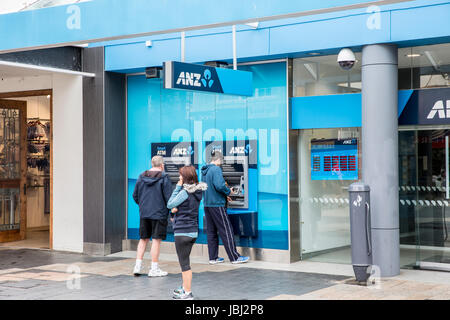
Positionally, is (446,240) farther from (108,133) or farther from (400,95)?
(108,133)

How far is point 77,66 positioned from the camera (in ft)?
38.9

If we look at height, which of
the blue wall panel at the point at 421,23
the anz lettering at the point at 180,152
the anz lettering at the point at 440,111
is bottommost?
the anz lettering at the point at 180,152

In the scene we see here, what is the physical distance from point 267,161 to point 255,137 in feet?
1.53

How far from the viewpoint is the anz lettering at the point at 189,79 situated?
8578 mm

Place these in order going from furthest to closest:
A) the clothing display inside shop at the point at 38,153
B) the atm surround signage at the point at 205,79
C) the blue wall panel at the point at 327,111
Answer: the clothing display inside shop at the point at 38,153 → the blue wall panel at the point at 327,111 → the atm surround signage at the point at 205,79

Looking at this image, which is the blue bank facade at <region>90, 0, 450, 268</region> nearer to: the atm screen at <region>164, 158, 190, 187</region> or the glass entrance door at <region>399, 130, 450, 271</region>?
the glass entrance door at <region>399, 130, 450, 271</region>

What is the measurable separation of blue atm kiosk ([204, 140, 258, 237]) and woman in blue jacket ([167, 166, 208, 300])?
3.29 metres

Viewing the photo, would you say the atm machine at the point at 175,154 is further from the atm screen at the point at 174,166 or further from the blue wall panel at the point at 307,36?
the blue wall panel at the point at 307,36

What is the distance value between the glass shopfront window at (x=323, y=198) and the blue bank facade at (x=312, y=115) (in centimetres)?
2

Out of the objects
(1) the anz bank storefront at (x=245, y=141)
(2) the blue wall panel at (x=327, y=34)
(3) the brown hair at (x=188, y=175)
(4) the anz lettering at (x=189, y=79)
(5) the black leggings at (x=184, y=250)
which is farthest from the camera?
(1) the anz bank storefront at (x=245, y=141)

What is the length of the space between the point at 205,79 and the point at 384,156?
278cm

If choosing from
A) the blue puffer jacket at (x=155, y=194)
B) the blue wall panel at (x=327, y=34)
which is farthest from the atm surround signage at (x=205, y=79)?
the blue puffer jacket at (x=155, y=194)

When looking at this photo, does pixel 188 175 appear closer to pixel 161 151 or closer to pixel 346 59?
pixel 346 59

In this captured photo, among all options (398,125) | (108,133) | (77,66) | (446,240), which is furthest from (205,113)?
(446,240)
